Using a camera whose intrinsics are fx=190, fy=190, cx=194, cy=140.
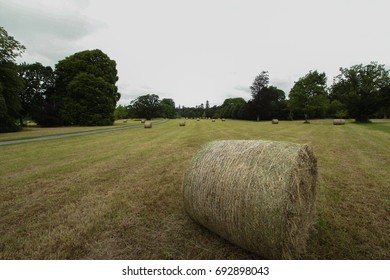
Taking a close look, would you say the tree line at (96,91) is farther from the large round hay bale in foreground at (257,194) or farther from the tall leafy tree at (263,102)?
the large round hay bale in foreground at (257,194)

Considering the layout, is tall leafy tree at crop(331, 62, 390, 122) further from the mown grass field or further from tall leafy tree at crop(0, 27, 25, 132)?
tall leafy tree at crop(0, 27, 25, 132)

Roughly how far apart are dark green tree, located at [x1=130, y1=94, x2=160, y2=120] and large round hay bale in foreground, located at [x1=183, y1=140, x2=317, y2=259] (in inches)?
4141

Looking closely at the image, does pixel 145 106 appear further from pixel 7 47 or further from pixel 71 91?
pixel 7 47

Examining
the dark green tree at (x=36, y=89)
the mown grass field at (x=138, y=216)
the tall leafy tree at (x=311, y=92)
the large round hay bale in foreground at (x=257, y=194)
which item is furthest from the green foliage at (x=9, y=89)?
the tall leafy tree at (x=311, y=92)

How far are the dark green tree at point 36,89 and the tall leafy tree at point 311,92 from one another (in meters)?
54.2

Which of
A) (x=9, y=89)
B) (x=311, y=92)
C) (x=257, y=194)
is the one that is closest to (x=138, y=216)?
(x=257, y=194)

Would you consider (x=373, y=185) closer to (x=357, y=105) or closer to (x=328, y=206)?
(x=328, y=206)

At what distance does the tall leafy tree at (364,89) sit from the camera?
3312 centimetres

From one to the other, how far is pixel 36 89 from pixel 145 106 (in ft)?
213

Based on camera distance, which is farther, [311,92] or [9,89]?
[311,92]

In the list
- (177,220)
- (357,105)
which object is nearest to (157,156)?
(177,220)

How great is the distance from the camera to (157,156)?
9.99 m

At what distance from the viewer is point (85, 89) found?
39.0m
